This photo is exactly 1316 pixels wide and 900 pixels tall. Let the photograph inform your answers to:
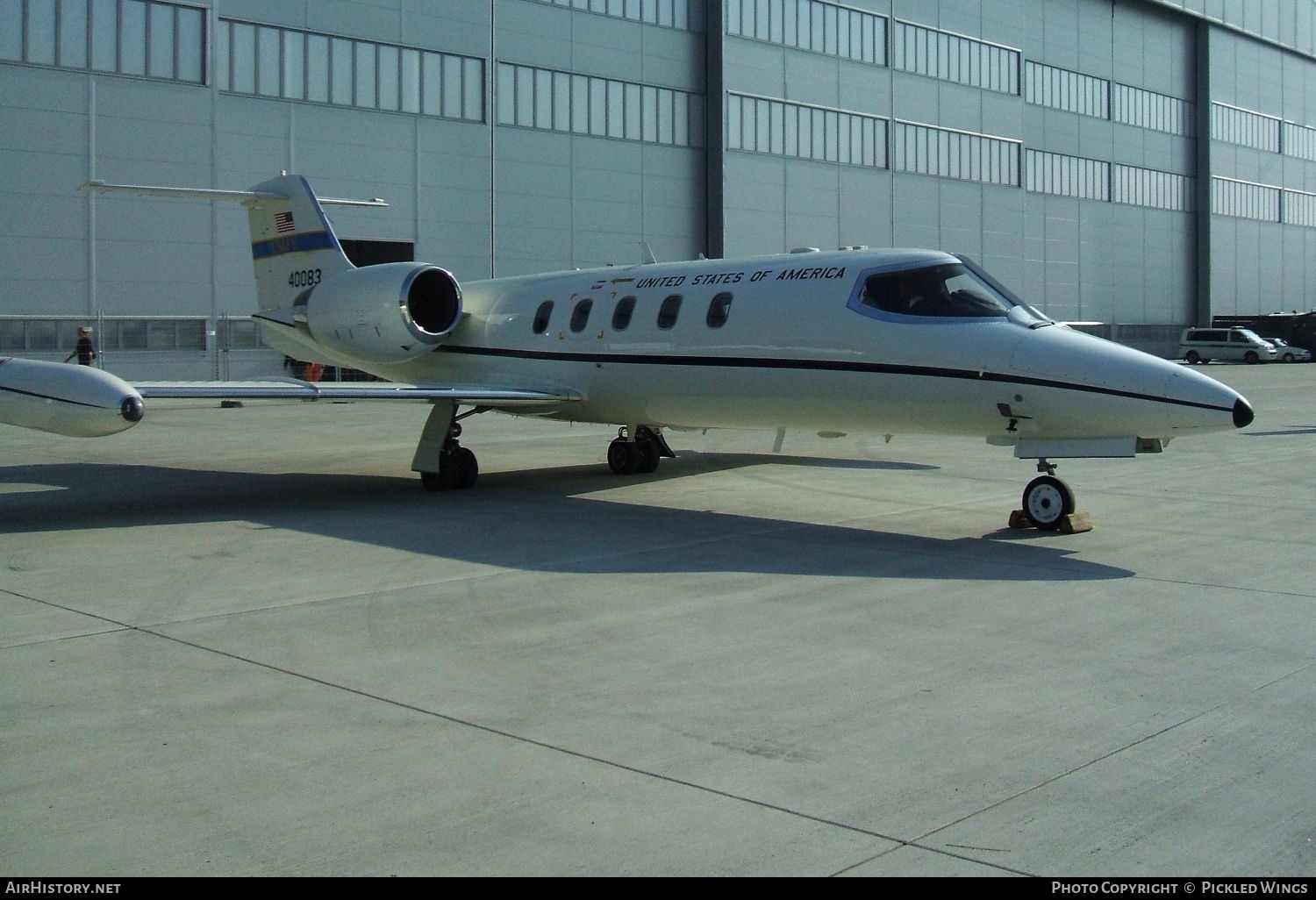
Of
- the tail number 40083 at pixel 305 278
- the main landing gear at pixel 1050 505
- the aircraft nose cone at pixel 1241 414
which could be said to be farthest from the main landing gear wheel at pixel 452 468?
the aircraft nose cone at pixel 1241 414

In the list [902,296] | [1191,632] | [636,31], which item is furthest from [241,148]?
[1191,632]

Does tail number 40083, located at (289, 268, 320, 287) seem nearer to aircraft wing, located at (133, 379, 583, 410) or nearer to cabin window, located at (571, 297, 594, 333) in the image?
aircraft wing, located at (133, 379, 583, 410)

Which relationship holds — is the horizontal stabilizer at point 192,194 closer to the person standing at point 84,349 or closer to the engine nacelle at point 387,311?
the engine nacelle at point 387,311

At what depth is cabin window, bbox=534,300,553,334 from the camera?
1529cm

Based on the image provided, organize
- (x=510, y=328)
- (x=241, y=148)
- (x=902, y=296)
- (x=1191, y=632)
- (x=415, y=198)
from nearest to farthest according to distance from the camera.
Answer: (x=1191, y=632) → (x=902, y=296) → (x=510, y=328) → (x=241, y=148) → (x=415, y=198)

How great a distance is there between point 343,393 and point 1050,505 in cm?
723

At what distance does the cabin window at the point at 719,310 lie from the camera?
13.0m

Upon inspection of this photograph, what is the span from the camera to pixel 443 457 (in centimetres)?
1466

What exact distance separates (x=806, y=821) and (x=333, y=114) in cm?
3337

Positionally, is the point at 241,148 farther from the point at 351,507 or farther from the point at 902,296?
the point at 902,296

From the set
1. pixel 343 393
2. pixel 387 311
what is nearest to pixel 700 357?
pixel 343 393

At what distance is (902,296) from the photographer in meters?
11.5

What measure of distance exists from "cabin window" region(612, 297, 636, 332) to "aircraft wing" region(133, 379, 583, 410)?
3.23 ft

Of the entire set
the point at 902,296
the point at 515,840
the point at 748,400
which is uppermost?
the point at 902,296
